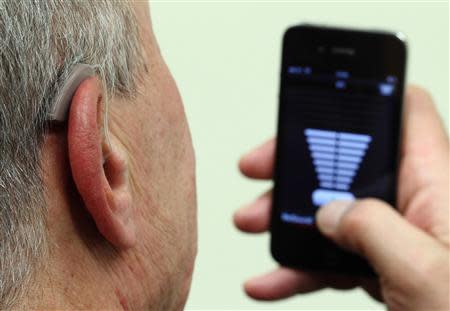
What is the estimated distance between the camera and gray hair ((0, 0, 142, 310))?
0.65 meters

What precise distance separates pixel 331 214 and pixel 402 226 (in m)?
0.13

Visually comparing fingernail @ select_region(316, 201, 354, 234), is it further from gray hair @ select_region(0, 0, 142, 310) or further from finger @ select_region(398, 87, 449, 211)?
gray hair @ select_region(0, 0, 142, 310)

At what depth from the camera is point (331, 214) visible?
945 mm

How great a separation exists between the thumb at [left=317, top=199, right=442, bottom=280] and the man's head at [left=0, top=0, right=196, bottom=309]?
0.23m

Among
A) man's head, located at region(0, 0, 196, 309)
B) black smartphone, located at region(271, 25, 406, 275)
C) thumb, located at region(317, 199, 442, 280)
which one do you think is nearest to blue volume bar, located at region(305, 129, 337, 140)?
black smartphone, located at region(271, 25, 406, 275)

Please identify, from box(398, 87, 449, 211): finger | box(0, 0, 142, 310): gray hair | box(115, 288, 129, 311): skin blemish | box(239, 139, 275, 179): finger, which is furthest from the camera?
box(239, 139, 275, 179): finger

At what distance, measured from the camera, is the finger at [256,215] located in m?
1.05

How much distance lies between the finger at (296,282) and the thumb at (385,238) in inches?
5.7

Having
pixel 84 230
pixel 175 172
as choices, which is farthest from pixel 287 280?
pixel 84 230

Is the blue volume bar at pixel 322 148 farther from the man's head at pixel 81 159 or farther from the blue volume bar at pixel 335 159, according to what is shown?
the man's head at pixel 81 159

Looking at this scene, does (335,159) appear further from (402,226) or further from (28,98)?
(28,98)

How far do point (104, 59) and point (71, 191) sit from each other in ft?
0.44

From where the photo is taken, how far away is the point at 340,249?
3.23ft

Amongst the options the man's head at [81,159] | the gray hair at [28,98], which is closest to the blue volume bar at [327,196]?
the man's head at [81,159]
